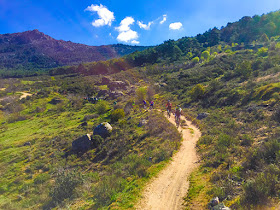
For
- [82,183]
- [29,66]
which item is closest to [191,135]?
[82,183]

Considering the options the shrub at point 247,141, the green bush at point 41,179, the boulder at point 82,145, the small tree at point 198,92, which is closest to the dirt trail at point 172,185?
the shrub at point 247,141

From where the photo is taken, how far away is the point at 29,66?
16825 centimetres

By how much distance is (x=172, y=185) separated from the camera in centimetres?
749

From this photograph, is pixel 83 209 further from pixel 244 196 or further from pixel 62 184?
pixel 244 196

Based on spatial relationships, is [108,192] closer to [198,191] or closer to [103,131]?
[198,191]

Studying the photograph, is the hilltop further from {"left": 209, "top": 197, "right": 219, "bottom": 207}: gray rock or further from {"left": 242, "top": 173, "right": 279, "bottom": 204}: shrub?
{"left": 209, "top": 197, "right": 219, "bottom": 207}: gray rock

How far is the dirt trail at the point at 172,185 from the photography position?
6402mm

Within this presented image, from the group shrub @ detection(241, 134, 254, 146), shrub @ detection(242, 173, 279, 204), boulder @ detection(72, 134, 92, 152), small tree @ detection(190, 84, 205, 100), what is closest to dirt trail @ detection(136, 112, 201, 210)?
shrub @ detection(242, 173, 279, 204)

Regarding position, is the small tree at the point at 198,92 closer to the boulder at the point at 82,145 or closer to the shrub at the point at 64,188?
the boulder at the point at 82,145

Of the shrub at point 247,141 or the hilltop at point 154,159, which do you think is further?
the shrub at point 247,141

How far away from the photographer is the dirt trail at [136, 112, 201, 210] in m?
6.40

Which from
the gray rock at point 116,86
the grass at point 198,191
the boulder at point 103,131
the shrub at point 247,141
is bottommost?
the grass at point 198,191

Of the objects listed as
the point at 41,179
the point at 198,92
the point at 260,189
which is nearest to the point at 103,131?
the point at 41,179

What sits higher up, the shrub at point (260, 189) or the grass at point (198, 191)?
the shrub at point (260, 189)
